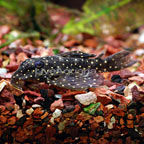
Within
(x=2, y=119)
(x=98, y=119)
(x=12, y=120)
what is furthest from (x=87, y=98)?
(x=2, y=119)

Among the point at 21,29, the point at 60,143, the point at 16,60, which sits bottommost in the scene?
the point at 60,143

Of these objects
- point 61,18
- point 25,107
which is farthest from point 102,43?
point 25,107

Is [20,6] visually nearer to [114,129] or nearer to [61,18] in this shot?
[61,18]

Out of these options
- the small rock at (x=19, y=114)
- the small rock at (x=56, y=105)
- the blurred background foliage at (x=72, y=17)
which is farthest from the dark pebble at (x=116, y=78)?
the blurred background foliage at (x=72, y=17)

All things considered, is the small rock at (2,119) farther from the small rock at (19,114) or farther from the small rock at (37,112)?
the small rock at (37,112)

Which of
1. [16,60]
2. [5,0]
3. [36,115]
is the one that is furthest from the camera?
[5,0]

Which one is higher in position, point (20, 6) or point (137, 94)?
point (20, 6)

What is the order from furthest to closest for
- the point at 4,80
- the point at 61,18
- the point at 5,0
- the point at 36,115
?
the point at 61,18 < the point at 5,0 < the point at 4,80 < the point at 36,115
